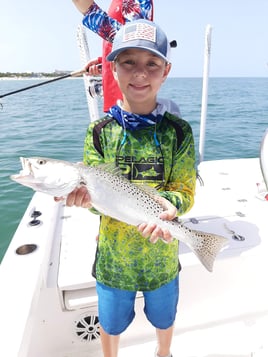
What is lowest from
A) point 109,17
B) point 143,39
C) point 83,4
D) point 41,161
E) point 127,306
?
point 127,306

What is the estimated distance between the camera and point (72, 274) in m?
2.59

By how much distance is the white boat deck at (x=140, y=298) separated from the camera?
2.49 metres

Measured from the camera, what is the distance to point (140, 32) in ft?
5.62

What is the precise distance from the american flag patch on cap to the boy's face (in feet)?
0.24

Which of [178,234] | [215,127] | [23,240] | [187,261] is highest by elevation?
[178,234]

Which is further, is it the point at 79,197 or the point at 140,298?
the point at 140,298

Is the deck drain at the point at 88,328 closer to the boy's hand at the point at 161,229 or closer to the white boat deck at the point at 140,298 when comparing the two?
the white boat deck at the point at 140,298

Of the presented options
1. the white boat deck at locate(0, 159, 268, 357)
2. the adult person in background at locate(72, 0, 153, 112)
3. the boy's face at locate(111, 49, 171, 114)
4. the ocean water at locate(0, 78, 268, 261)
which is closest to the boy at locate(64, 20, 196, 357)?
the boy's face at locate(111, 49, 171, 114)

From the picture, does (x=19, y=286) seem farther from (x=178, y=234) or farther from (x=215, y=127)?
(x=215, y=127)

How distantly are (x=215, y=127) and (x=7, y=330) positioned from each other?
647 inches

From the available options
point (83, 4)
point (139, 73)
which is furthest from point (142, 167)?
point (83, 4)

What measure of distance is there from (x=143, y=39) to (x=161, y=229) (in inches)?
44.6

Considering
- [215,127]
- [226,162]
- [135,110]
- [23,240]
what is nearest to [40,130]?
[215,127]

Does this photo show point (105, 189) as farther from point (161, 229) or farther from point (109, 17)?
point (109, 17)
